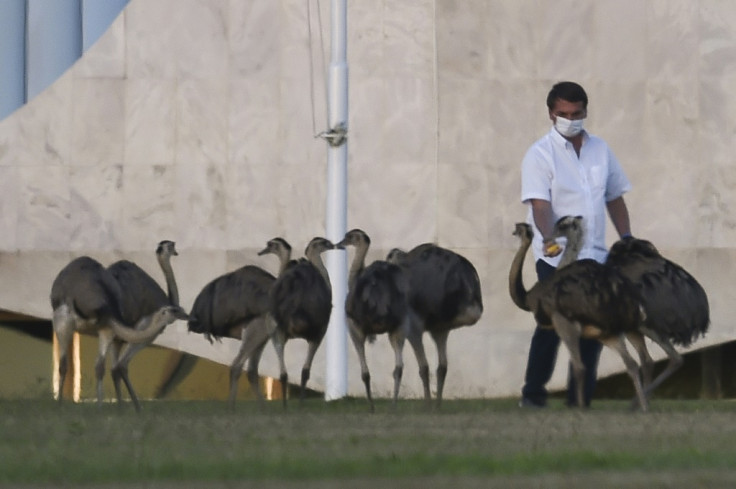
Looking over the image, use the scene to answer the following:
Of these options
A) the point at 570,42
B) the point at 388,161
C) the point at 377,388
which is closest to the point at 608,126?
the point at 570,42

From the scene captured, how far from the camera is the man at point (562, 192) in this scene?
1419 cm

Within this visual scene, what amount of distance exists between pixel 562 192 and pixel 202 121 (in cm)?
1035

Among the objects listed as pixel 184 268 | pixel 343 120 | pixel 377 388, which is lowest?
pixel 377 388

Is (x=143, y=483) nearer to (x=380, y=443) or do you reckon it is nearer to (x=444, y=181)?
(x=380, y=443)

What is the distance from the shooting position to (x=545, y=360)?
46.8ft

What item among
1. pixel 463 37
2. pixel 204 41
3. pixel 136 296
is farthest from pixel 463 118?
pixel 136 296

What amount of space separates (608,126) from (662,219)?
1.46 metres

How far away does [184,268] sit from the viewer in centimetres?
2367

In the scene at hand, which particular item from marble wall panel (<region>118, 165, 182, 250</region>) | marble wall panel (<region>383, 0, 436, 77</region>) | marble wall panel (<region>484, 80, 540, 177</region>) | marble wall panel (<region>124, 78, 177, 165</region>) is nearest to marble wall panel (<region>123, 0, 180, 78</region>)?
marble wall panel (<region>124, 78, 177, 165</region>)

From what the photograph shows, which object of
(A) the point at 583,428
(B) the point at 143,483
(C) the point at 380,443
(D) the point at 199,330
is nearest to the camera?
(B) the point at 143,483

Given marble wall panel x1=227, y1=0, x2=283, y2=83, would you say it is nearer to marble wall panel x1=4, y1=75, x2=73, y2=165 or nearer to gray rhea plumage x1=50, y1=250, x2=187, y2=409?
marble wall panel x1=4, y1=75, x2=73, y2=165

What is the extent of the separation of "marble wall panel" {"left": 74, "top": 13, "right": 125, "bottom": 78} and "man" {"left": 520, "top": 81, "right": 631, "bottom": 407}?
10.8 meters

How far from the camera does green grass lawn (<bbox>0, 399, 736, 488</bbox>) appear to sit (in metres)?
8.27

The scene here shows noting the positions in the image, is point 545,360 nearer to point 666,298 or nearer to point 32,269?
point 666,298
